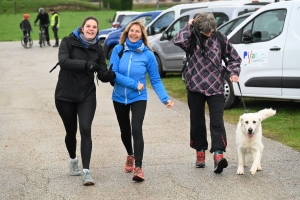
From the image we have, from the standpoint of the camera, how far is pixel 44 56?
2733 centimetres

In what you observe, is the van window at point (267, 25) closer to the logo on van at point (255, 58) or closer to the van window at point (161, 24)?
the logo on van at point (255, 58)

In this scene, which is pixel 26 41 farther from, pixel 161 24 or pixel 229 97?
pixel 229 97

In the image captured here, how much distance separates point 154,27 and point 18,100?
699 centimetres

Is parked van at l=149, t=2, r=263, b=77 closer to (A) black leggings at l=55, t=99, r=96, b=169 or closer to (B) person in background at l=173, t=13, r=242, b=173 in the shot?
(B) person in background at l=173, t=13, r=242, b=173

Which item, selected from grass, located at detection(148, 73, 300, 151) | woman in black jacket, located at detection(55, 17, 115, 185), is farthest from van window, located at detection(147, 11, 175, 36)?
woman in black jacket, located at detection(55, 17, 115, 185)

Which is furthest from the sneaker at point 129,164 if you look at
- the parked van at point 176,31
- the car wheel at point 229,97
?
the parked van at point 176,31

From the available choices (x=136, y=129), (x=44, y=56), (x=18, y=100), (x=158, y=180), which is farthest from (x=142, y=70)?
(x=44, y=56)

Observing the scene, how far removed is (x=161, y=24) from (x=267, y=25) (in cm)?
904

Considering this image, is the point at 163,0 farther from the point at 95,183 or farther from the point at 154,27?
the point at 95,183

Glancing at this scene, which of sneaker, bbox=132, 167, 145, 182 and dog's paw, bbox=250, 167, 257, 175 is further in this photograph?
dog's paw, bbox=250, 167, 257, 175

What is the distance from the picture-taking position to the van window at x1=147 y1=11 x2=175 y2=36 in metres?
20.2

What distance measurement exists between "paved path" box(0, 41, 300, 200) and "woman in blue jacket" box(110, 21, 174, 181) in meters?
0.46

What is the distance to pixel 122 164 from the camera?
790 cm

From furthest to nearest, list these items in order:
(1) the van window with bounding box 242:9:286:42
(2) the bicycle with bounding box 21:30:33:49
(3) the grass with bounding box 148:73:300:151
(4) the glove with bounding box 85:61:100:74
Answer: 1. (2) the bicycle with bounding box 21:30:33:49
2. (1) the van window with bounding box 242:9:286:42
3. (3) the grass with bounding box 148:73:300:151
4. (4) the glove with bounding box 85:61:100:74
